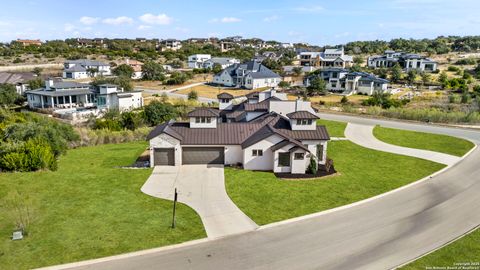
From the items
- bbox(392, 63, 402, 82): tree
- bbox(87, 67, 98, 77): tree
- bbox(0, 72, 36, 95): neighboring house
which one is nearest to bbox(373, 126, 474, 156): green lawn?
bbox(392, 63, 402, 82): tree

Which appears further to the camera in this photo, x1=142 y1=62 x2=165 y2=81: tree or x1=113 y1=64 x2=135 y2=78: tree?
x1=142 y1=62 x2=165 y2=81: tree

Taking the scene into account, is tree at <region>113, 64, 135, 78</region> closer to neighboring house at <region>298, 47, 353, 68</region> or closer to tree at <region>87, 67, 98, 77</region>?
tree at <region>87, 67, 98, 77</region>

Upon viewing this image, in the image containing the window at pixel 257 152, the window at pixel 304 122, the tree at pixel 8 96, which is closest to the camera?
the window at pixel 257 152

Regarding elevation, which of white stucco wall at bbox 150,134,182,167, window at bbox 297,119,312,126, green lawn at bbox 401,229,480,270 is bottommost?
green lawn at bbox 401,229,480,270

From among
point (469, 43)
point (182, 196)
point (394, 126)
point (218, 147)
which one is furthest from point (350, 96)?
point (469, 43)

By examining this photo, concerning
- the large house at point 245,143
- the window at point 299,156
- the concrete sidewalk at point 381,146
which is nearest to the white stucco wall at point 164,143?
the large house at point 245,143

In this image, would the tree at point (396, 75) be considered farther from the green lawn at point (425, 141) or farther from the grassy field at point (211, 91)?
the green lawn at point (425, 141)
